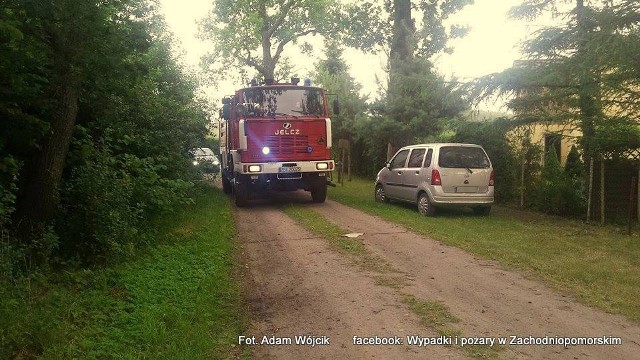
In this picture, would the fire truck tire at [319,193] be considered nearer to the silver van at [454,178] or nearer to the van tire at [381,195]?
the van tire at [381,195]

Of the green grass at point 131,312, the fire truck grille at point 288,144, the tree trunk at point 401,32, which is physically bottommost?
the green grass at point 131,312

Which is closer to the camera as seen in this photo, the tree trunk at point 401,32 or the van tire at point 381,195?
the van tire at point 381,195

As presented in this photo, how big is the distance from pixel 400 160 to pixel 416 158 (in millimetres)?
938

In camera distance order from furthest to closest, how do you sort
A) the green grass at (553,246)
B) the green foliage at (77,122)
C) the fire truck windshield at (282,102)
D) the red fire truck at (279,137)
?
1. the fire truck windshield at (282,102)
2. the red fire truck at (279,137)
3. the green grass at (553,246)
4. the green foliage at (77,122)

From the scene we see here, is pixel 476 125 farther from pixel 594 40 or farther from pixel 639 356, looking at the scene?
pixel 639 356

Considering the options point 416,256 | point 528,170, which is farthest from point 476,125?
point 416,256

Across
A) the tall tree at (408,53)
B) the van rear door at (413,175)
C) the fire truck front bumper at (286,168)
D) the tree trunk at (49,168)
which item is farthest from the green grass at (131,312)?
the tall tree at (408,53)

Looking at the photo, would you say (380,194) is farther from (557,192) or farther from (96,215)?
(96,215)

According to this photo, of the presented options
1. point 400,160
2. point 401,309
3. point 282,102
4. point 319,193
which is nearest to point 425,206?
point 400,160

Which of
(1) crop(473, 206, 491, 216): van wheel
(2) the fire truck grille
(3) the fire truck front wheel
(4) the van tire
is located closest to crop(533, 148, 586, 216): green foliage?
(1) crop(473, 206, 491, 216): van wheel

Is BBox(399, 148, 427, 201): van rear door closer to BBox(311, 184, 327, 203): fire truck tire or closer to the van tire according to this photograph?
the van tire

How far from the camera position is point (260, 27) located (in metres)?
31.0

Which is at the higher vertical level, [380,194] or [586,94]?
[586,94]

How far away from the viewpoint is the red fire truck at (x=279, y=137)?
41.2 ft
